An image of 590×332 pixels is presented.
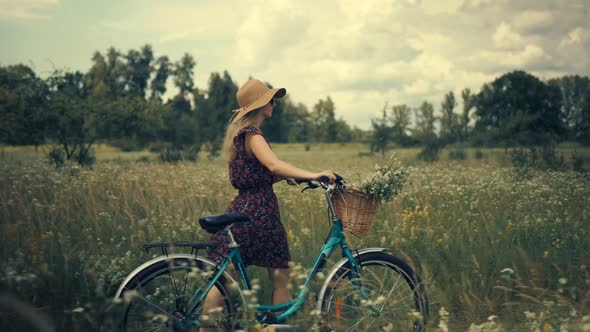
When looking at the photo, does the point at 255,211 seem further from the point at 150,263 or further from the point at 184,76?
the point at 184,76

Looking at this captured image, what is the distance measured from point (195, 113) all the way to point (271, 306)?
201ft

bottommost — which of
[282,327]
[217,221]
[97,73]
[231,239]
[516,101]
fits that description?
[282,327]

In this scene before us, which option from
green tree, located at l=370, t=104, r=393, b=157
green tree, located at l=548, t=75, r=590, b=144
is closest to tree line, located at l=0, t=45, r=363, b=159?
green tree, located at l=370, t=104, r=393, b=157

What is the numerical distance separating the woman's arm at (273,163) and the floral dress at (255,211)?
0.25ft

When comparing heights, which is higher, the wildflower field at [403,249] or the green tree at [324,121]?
the green tree at [324,121]

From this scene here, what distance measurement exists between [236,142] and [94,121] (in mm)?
24822

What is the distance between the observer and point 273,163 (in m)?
3.33

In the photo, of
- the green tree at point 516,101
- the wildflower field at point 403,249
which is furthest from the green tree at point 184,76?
the wildflower field at point 403,249

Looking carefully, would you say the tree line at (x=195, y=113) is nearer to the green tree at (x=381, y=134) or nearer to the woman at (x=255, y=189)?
the green tree at (x=381, y=134)

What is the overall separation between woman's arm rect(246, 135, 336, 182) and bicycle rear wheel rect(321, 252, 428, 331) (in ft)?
2.35

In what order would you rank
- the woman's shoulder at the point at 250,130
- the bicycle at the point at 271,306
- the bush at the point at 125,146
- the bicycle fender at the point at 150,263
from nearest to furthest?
the bicycle fender at the point at 150,263 → the bicycle at the point at 271,306 → the woman's shoulder at the point at 250,130 → the bush at the point at 125,146

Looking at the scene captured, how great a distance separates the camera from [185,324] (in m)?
3.09

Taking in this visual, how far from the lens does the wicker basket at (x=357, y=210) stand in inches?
127

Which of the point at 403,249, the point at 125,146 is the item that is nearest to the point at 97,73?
the point at 125,146
